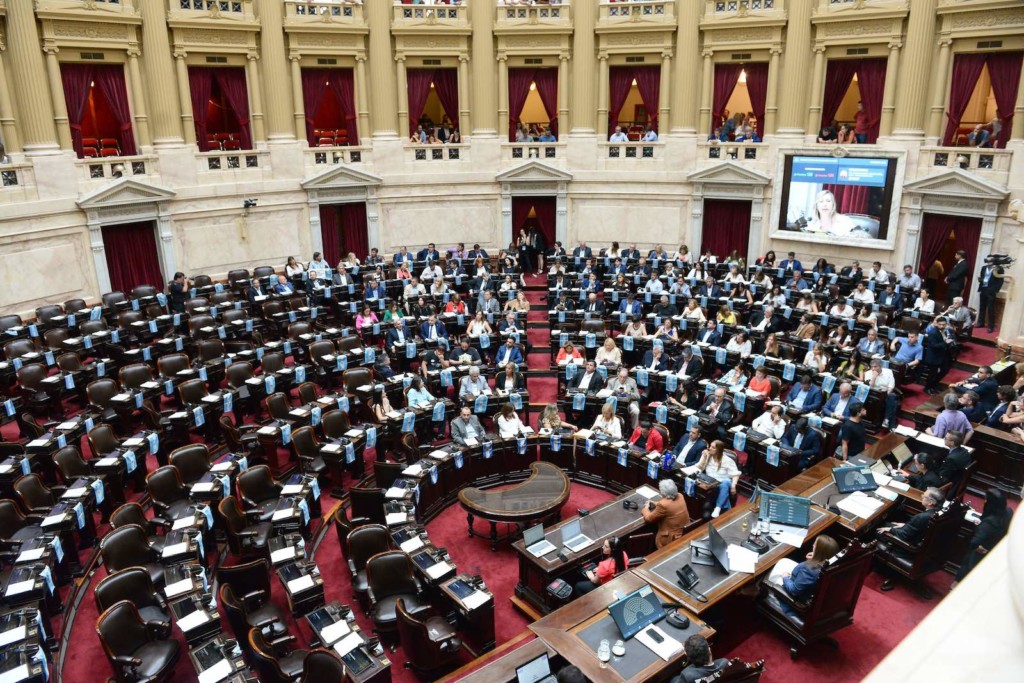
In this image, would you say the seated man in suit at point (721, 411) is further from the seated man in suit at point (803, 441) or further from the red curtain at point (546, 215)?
the red curtain at point (546, 215)

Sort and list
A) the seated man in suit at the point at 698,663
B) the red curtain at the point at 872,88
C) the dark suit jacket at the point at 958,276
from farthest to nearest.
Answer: the red curtain at the point at 872,88, the dark suit jacket at the point at 958,276, the seated man in suit at the point at 698,663

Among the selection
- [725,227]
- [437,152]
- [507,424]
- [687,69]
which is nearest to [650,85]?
[687,69]

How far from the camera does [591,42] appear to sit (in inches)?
978

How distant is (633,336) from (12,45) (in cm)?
1703

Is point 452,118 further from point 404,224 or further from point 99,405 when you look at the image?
point 99,405

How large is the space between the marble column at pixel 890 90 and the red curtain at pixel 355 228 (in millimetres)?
16527

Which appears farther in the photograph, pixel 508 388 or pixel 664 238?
pixel 664 238

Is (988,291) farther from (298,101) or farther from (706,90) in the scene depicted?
(298,101)

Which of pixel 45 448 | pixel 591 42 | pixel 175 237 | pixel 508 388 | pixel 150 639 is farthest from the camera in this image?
pixel 591 42

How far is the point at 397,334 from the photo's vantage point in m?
17.5

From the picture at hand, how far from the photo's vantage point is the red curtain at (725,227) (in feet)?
79.9

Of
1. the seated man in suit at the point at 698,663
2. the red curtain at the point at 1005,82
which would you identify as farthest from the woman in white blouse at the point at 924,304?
the seated man in suit at the point at 698,663

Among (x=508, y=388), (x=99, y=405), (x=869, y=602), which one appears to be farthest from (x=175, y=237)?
(x=869, y=602)

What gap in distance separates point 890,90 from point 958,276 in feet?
20.6
